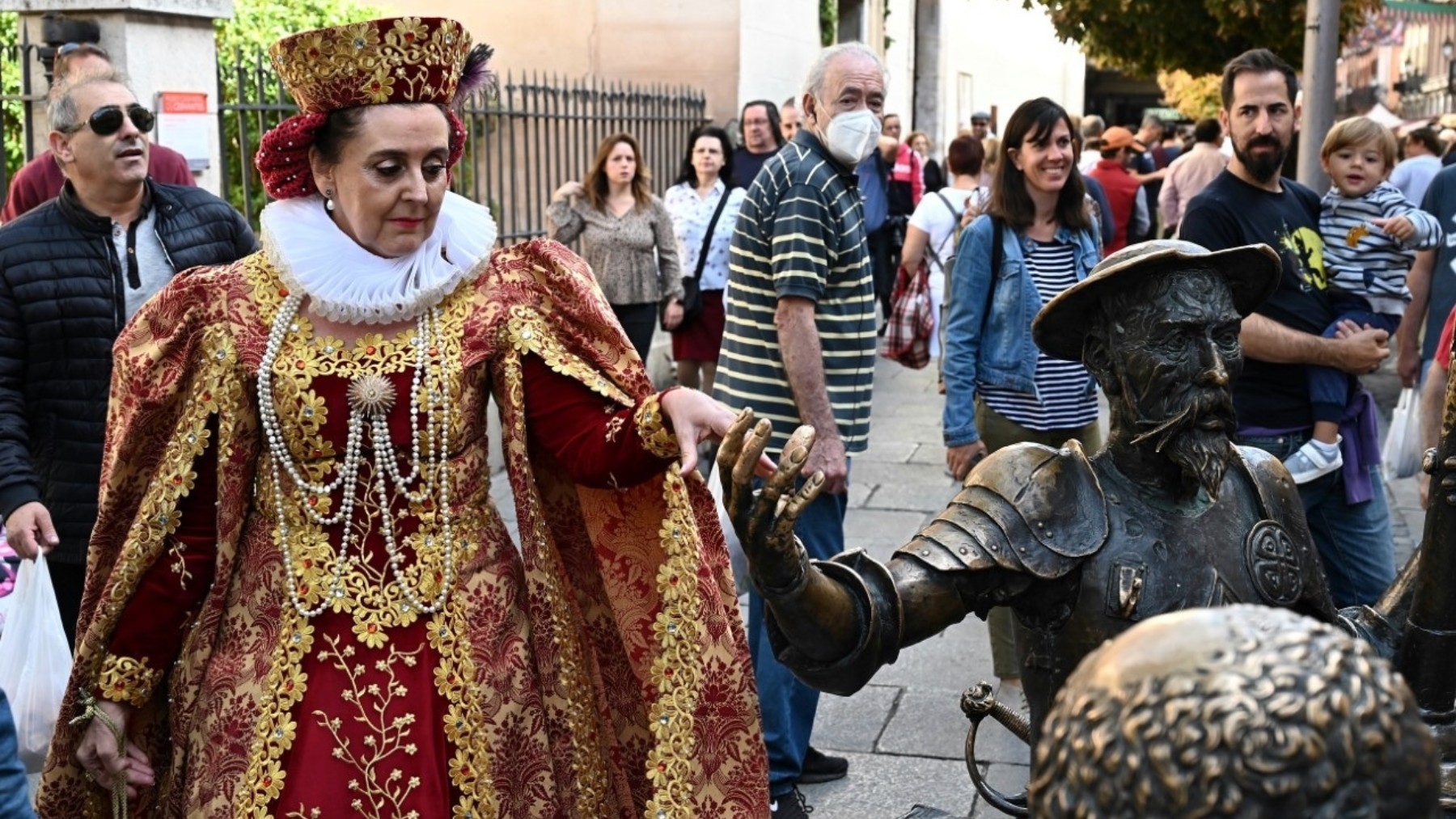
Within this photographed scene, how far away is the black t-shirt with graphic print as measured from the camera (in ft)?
14.7

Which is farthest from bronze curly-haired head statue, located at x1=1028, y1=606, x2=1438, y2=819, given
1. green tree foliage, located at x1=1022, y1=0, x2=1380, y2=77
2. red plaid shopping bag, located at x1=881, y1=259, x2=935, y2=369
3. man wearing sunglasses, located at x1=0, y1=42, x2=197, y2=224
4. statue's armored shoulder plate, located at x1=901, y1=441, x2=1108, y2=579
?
green tree foliage, located at x1=1022, y1=0, x2=1380, y2=77

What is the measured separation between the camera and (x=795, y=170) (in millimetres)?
4492

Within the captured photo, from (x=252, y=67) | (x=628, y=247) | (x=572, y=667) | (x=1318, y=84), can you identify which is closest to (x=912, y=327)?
(x=1318, y=84)

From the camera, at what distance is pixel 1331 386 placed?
455 cm

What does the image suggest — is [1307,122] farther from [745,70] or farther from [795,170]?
[745,70]

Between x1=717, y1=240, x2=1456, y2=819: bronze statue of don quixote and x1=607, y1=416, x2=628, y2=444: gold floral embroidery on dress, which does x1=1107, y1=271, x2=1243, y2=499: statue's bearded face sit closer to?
x1=717, y1=240, x2=1456, y2=819: bronze statue of don quixote

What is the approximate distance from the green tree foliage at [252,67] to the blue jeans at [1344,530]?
3542 mm

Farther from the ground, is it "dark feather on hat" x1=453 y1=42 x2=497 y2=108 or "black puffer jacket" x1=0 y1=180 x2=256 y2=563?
"dark feather on hat" x1=453 y1=42 x2=497 y2=108

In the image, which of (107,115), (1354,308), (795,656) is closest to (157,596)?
(795,656)

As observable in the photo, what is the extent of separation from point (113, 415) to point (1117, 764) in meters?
2.49

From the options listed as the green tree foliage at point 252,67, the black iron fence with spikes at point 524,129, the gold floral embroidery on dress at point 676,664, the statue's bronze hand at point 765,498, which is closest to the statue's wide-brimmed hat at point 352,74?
the gold floral embroidery on dress at point 676,664

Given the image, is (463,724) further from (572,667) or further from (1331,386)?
(1331,386)

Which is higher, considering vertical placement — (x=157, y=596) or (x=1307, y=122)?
(x=1307, y=122)

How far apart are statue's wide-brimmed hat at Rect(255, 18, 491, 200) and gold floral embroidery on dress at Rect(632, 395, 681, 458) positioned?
0.60 m
